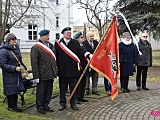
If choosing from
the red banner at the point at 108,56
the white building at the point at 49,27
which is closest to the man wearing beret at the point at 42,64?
the red banner at the point at 108,56

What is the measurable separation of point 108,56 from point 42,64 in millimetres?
1547

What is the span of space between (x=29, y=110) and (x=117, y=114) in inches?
81.8

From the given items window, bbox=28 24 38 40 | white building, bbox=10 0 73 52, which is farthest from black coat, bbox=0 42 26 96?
window, bbox=28 24 38 40

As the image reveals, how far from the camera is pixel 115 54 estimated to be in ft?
21.9

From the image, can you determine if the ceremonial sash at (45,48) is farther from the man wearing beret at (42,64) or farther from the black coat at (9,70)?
the black coat at (9,70)

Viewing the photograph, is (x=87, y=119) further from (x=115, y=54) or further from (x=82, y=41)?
(x=82, y=41)

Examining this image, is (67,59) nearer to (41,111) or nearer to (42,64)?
(42,64)

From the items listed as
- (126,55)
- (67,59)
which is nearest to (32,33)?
(126,55)

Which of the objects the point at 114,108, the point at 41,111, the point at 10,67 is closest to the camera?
the point at 10,67

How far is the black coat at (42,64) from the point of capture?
6191 millimetres

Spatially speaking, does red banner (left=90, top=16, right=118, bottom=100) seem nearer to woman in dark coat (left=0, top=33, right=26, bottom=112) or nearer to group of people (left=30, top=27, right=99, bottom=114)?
group of people (left=30, top=27, right=99, bottom=114)

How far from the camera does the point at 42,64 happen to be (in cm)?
630

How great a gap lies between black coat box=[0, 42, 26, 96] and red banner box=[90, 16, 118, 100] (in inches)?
68.6

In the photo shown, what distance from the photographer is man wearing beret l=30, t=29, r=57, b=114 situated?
20.4ft
